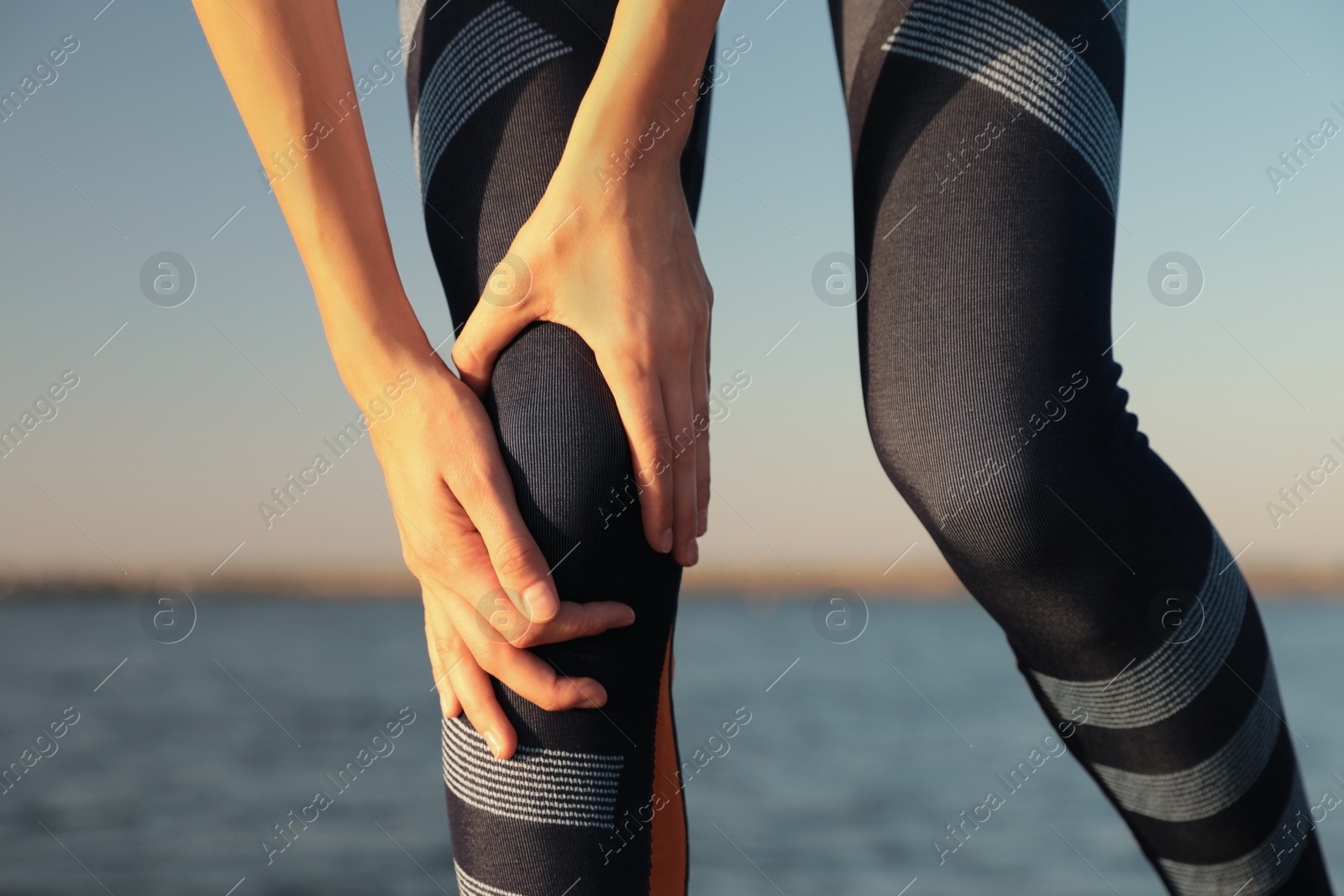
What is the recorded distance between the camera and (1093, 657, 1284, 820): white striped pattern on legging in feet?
A: 2.09

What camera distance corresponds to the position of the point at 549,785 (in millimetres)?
594

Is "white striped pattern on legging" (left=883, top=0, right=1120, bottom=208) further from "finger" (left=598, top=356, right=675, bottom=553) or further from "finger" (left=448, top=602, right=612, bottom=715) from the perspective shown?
"finger" (left=448, top=602, right=612, bottom=715)

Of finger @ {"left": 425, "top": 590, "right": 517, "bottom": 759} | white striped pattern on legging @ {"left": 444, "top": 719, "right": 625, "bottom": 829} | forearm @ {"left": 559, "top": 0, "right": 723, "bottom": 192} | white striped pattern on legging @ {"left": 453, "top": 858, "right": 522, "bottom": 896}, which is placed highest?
forearm @ {"left": 559, "top": 0, "right": 723, "bottom": 192}

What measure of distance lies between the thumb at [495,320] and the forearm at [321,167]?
0.03 meters

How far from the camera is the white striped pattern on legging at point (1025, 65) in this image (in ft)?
2.15

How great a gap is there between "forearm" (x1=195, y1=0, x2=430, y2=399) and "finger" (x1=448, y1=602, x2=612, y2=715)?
193 mm

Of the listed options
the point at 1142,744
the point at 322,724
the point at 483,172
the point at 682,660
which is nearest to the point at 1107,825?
the point at 1142,744

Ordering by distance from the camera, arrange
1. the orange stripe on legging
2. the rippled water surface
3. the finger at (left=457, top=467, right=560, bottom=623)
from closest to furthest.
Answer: the finger at (left=457, top=467, right=560, bottom=623) → the orange stripe on legging → the rippled water surface

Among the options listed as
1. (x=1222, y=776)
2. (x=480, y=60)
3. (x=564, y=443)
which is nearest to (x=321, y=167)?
(x=480, y=60)

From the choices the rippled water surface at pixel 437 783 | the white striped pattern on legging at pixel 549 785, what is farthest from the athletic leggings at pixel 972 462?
the rippled water surface at pixel 437 783

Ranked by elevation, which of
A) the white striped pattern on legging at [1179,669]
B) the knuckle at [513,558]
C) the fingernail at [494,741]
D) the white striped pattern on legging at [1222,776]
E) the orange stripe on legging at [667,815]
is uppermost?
the knuckle at [513,558]
